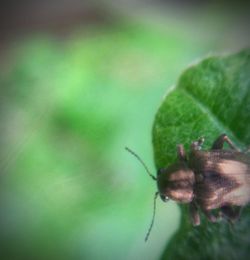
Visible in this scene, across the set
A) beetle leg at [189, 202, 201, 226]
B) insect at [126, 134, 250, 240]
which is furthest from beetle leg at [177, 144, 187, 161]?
beetle leg at [189, 202, 201, 226]

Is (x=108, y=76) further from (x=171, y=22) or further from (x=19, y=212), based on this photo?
(x=19, y=212)

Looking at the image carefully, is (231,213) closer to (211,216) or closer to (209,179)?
(211,216)

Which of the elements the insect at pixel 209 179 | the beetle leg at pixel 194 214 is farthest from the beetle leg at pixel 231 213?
the beetle leg at pixel 194 214

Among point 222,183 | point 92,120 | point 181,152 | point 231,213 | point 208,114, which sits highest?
point 208,114

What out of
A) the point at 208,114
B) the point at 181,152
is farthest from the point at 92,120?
the point at 208,114

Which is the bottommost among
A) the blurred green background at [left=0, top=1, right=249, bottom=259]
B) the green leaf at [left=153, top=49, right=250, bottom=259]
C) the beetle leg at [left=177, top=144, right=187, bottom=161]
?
the blurred green background at [left=0, top=1, right=249, bottom=259]

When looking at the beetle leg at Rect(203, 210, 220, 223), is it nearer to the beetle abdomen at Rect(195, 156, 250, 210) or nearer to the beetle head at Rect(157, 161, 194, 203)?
the beetle abdomen at Rect(195, 156, 250, 210)
